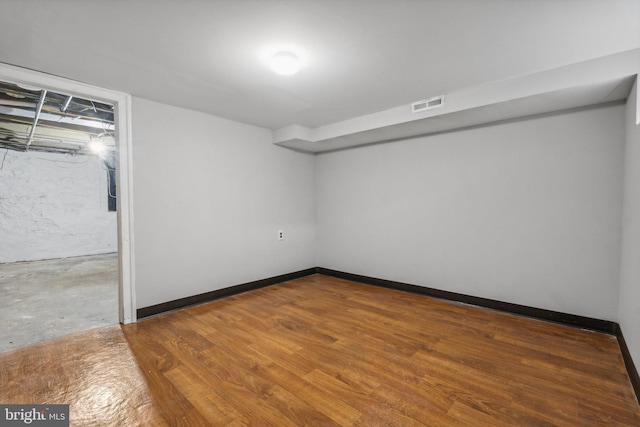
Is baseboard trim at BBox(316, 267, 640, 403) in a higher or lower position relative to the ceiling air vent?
lower

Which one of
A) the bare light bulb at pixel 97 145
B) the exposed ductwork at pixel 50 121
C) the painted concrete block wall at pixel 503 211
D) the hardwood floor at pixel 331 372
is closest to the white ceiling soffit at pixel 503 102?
the painted concrete block wall at pixel 503 211

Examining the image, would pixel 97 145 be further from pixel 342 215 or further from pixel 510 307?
pixel 510 307

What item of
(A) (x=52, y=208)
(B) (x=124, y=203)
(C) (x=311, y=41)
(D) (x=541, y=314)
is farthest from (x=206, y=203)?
(A) (x=52, y=208)

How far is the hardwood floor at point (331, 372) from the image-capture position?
1.53m

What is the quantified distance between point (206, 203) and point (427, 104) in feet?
9.05

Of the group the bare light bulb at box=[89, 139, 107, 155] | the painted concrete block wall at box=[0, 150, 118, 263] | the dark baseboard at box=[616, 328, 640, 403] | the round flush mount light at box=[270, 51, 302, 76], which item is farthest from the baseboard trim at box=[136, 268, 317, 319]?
the painted concrete block wall at box=[0, 150, 118, 263]

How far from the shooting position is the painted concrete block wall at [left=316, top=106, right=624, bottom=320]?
8.39 ft

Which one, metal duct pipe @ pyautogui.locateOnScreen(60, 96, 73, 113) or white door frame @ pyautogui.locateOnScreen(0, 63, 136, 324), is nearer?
white door frame @ pyautogui.locateOnScreen(0, 63, 136, 324)

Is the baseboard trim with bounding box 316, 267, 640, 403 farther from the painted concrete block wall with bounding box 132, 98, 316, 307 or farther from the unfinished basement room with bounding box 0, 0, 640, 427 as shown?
the painted concrete block wall with bounding box 132, 98, 316, 307

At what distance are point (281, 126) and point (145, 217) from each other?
2084 mm

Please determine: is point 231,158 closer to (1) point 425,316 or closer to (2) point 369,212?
(2) point 369,212

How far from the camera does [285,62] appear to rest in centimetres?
203

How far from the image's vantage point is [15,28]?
5.65ft

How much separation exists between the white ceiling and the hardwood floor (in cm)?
224
